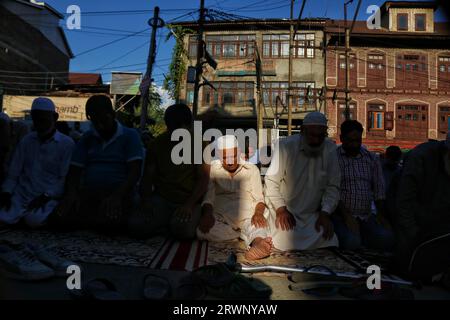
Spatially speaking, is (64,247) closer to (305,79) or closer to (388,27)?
(305,79)

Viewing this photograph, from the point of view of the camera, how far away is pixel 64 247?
280 centimetres

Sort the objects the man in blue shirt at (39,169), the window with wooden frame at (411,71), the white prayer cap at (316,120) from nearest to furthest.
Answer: the white prayer cap at (316,120), the man in blue shirt at (39,169), the window with wooden frame at (411,71)

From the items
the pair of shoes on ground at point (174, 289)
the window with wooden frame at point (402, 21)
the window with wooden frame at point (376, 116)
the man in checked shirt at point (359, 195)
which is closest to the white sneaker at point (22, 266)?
the pair of shoes on ground at point (174, 289)

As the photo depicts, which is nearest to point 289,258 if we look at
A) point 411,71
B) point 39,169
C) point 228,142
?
point 228,142

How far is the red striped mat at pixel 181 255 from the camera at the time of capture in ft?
8.09

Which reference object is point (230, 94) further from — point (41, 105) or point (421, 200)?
point (421, 200)

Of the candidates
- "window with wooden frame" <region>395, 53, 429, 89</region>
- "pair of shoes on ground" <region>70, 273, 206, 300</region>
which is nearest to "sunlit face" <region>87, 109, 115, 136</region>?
"pair of shoes on ground" <region>70, 273, 206, 300</region>

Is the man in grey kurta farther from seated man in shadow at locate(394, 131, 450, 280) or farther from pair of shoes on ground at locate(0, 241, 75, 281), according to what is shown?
pair of shoes on ground at locate(0, 241, 75, 281)

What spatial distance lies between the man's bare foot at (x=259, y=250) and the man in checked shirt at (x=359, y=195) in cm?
91

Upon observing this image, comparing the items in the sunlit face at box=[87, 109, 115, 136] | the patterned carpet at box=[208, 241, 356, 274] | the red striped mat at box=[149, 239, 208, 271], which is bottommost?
the patterned carpet at box=[208, 241, 356, 274]

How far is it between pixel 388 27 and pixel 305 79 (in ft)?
21.4

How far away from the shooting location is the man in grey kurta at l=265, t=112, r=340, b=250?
3154mm

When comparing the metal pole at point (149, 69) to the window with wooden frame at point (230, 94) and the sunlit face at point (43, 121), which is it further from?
the window with wooden frame at point (230, 94)

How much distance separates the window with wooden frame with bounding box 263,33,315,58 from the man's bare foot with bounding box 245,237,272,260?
68.6 feet
